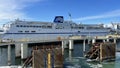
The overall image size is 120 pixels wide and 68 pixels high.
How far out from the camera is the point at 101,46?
50062 millimetres

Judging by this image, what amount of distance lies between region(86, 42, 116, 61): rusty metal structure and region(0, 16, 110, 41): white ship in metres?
30.6

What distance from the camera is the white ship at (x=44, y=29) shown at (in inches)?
3440

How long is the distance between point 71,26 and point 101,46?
59409 millimetres

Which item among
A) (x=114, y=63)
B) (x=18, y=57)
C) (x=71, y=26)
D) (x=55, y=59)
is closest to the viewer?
(x=55, y=59)

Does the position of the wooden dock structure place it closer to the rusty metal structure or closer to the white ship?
the rusty metal structure

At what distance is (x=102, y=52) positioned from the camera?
4984 cm

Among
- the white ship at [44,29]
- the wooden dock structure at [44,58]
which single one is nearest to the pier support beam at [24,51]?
the wooden dock structure at [44,58]

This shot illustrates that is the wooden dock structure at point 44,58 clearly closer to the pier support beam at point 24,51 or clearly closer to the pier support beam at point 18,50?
the pier support beam at point 24,51

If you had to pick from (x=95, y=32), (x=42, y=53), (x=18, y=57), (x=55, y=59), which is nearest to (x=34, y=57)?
(x=42, y=53)

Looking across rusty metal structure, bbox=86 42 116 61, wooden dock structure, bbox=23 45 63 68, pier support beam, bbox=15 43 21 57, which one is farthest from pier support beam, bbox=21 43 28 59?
wooden dock structure, bbox=23 45 63 68

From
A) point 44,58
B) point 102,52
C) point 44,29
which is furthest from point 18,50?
point 44,29

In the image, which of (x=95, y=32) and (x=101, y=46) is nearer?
(x=101, y=46)

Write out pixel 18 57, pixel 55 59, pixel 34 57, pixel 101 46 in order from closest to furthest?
pixel 34 57 < pixel 55 59 < pixel 101 46 < pixel 18 57

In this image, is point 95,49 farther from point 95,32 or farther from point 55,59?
point 95,32
